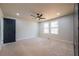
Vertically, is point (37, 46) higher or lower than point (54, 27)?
lower

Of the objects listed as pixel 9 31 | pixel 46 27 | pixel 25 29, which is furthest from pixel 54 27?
pixel 9 31

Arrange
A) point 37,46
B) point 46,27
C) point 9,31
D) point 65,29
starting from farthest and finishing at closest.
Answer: point 37,46, point 46,27, point 9,31, point 65,29

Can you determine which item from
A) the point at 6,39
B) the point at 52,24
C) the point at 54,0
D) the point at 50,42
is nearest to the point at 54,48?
the point at 50,42

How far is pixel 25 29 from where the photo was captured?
114 inches

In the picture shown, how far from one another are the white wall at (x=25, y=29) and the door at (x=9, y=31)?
0.14 metres

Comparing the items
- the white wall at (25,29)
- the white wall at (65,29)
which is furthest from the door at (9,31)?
the white wall at (65,29)

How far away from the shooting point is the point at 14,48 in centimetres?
311

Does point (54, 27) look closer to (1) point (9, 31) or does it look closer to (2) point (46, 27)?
(2) point (46, 27)

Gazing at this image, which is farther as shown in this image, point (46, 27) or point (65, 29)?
point (46, 27)

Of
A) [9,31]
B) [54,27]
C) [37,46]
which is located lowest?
[37,46]

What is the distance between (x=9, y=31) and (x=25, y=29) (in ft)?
1.58

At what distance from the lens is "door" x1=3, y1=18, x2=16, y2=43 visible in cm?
277

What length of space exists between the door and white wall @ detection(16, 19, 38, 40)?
5.4 inches

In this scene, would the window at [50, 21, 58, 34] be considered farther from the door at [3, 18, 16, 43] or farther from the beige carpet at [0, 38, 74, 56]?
the door at [3, 18, 16, 43]
